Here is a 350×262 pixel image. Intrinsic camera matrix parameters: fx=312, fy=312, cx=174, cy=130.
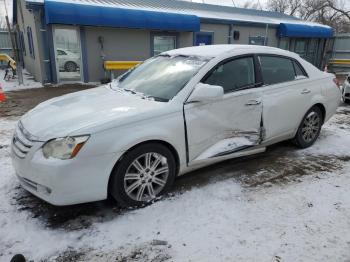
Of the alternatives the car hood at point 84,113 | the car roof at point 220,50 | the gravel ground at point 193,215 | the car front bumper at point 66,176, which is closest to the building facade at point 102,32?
the gravel ground at point 193,215

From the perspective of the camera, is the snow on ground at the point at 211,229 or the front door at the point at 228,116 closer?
the snow on ground at the point at 211,229

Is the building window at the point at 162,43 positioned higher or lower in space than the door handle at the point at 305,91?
higher

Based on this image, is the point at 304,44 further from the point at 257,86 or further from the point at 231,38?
the point at 257,86

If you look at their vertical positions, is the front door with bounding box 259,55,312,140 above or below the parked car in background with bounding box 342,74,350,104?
A: above

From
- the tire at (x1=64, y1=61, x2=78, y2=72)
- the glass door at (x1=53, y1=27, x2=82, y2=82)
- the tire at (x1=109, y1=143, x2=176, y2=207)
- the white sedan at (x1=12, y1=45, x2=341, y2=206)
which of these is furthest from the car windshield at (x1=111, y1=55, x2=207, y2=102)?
the tire at (x1=64, y1=61, x2=78, y2=72)

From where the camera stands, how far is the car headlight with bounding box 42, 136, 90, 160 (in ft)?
9.27

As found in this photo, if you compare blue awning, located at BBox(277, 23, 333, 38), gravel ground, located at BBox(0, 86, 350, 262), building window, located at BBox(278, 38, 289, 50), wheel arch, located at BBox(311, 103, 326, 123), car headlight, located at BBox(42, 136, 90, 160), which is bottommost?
gravel ground, located at BBox(0, 86, 350, 262)

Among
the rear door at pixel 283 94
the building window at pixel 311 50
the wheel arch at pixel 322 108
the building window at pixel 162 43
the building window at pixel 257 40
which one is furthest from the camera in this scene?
the building window at pixel 311 50

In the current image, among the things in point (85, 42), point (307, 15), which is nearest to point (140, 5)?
point (85, 42)

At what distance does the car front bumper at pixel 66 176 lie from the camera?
280 cm

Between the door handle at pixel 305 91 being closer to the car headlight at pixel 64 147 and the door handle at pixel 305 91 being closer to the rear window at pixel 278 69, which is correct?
the rear window at pixel 278 69

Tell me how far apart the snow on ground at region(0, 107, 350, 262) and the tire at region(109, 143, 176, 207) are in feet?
0.45

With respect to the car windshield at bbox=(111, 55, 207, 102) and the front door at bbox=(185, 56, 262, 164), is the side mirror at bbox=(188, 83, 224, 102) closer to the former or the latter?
the front door at bbox=(185, 56, 262, 164)

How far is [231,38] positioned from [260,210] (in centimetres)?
1508
